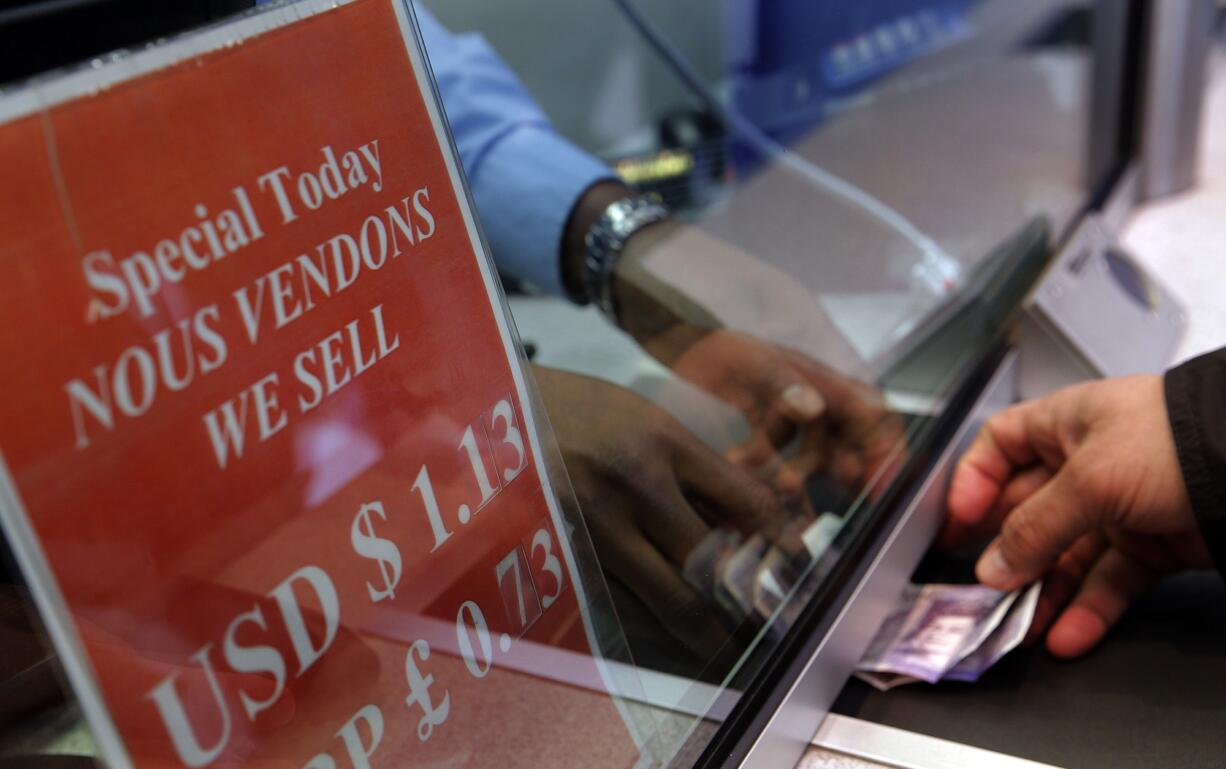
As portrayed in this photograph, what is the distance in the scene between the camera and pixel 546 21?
4.80 ft

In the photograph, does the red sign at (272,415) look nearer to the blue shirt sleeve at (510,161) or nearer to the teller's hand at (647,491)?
the teller's hand at (647,491)

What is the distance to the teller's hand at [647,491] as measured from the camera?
1.46ft

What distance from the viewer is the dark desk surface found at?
0.50m

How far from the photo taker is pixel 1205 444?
1.81 ft

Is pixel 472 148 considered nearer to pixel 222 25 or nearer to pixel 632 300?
pixel 632 300

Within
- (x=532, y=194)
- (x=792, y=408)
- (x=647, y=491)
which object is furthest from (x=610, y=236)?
(x=647, y=491)

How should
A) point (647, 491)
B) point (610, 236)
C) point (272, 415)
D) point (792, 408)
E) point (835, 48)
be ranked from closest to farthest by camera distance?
point (272, 415)
point (647, 491)
point (792, 408)
point (610, 236)
point (835, 48)

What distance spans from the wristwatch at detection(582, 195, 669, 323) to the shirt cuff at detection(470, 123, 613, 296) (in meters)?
0.04

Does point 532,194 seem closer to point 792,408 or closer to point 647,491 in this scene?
point 792,408

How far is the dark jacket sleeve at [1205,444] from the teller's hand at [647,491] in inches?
8.5

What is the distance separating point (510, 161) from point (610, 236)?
0.44ft

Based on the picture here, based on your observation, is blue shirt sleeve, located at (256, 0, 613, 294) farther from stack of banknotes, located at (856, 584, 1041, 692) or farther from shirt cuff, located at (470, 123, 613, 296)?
stack of banknotes, located at (856, 584, 1041, 692)

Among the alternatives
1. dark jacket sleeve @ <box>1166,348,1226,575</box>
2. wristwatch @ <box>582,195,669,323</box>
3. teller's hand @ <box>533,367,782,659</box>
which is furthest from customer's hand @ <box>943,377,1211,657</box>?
wristwatch @ <box>582,195,669,323</box>

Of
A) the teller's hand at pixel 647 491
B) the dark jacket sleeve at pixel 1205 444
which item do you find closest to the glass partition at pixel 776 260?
the teller's hand at pixel 647 491
